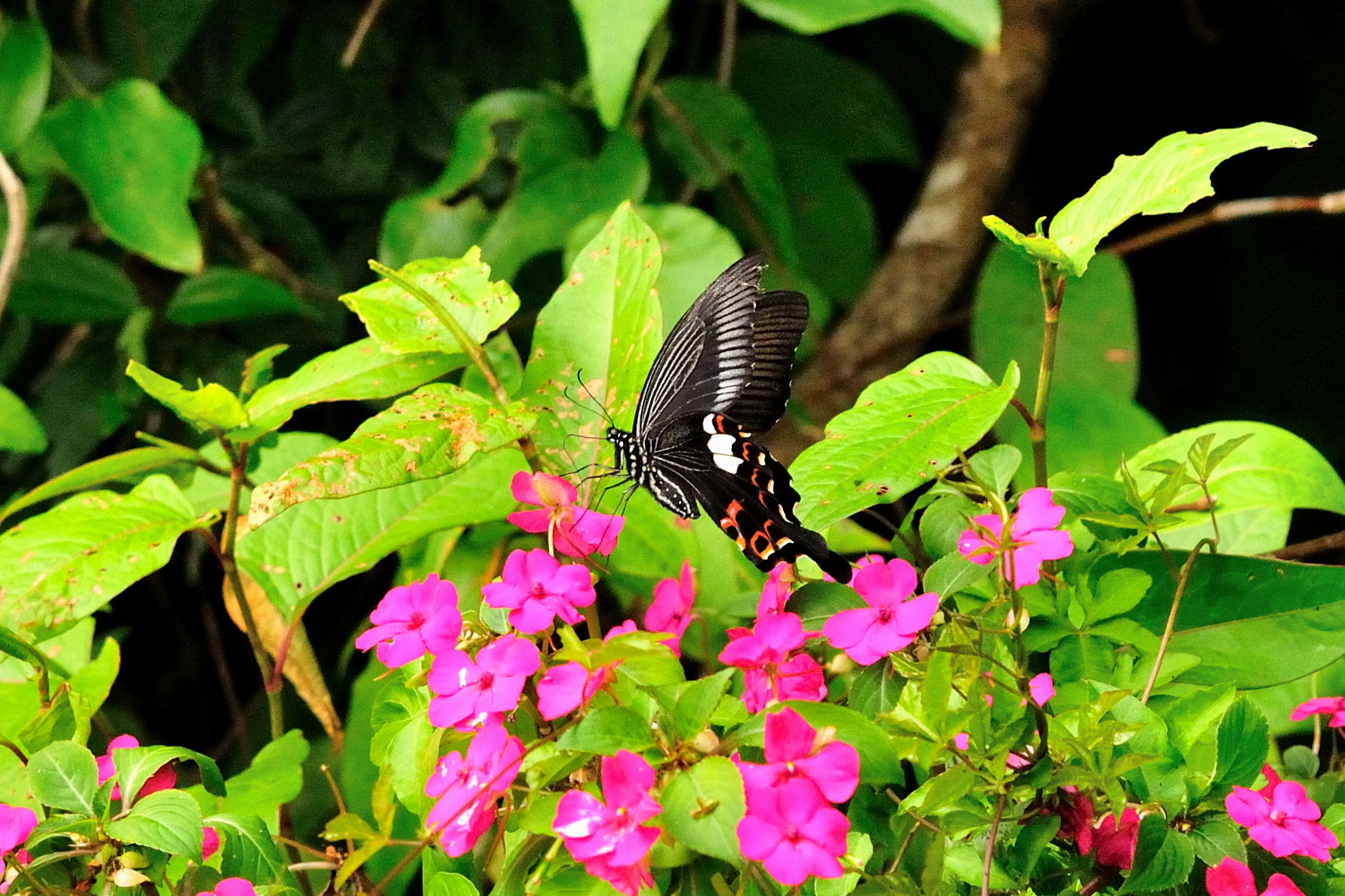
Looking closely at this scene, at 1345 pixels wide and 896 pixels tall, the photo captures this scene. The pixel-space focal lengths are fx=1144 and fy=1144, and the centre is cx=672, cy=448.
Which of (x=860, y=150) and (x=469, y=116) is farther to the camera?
(x=860, y=150)

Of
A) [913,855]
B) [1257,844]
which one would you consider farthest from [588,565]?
[1257,844]

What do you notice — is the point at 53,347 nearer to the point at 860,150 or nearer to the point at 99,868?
the point at 860,150

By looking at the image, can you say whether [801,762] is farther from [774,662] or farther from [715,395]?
[715,395]

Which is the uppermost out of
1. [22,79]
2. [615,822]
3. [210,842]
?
[22,79]

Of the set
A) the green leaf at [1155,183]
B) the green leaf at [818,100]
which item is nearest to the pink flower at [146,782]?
the green leaf at [1155,183]

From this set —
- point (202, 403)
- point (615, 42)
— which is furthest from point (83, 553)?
point (615, 42)
